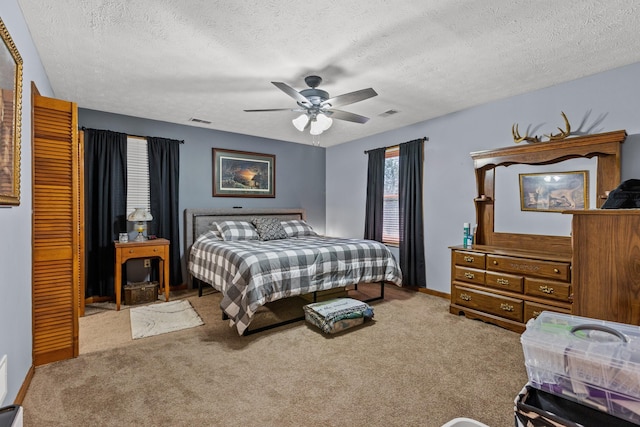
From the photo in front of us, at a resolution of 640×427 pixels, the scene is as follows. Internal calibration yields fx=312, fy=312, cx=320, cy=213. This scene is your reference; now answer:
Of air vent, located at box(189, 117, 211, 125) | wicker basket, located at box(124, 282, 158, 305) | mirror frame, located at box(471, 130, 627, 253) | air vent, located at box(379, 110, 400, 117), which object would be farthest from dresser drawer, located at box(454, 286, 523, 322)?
air vent, located at box(189, 117, 211, 125)

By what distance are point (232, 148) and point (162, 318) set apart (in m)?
2.87

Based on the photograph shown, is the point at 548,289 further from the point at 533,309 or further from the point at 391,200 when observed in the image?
the point at 391,200

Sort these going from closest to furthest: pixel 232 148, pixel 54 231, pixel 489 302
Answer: pixel 54 231 → pixel 489 302 → pixel 232 148

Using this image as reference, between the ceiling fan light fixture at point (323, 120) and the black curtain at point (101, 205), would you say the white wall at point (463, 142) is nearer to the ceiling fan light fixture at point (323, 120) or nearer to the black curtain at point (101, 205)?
the ceiling fan light fixture at point (323, 120)

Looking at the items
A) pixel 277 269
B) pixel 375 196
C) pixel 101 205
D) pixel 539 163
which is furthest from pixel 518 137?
pixel 101 205

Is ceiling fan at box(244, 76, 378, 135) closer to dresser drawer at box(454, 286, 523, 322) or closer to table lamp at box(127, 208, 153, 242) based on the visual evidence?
dresser drawer at box(454, 286, 523, 322)

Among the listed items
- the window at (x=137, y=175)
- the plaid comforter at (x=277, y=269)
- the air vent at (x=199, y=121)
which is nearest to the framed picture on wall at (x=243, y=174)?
the air vent at (x=199, y=121)

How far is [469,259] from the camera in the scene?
11.4 feet

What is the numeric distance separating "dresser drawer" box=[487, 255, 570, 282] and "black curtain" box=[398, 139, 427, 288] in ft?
4.22

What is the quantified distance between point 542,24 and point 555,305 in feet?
7.65

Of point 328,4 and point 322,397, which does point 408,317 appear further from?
point 328,4

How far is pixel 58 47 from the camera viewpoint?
2.51 metres

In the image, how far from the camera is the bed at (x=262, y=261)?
2.94 metres

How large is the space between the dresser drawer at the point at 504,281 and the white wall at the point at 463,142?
92 centimetres
